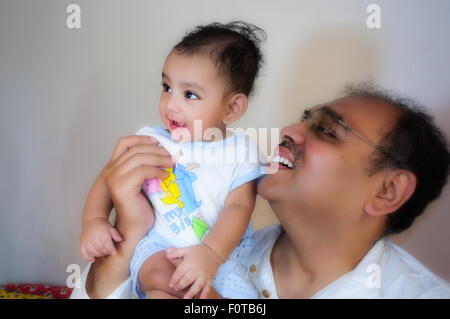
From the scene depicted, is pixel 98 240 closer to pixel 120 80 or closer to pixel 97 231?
pixel 97 231

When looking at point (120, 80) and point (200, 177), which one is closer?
point (200, 177)

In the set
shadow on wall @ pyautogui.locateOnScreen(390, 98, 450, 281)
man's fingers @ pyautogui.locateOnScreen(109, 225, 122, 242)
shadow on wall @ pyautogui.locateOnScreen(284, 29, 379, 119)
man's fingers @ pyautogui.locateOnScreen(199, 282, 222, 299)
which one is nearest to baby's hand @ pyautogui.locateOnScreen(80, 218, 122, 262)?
man's fingers @ pyautogui.locateOnScreen(109, 225, 122, 242)

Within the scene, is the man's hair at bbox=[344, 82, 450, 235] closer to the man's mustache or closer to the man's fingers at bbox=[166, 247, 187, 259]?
the man's mustache

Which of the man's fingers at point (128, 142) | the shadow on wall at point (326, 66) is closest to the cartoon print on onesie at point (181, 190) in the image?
the man's fingers at point (128, 142)

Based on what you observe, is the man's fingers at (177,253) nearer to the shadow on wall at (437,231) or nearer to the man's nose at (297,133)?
the man's nose at (297,133)

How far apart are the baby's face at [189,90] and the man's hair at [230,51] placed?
19 millimetres

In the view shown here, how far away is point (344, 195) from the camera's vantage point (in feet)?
3.12

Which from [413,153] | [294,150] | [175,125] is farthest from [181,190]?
[413,153]

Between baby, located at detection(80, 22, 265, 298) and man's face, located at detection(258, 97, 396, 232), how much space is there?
0.27 feet

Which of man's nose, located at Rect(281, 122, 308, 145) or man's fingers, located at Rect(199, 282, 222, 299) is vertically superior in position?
man's nose, located at Rect(281, 122, 308, 145)

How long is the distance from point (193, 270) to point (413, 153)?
23.1 inches

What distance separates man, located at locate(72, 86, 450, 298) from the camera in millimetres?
922

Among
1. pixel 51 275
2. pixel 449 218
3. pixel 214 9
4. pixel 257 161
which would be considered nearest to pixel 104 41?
pixel 214 9

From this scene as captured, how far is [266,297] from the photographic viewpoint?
39.0 inches
